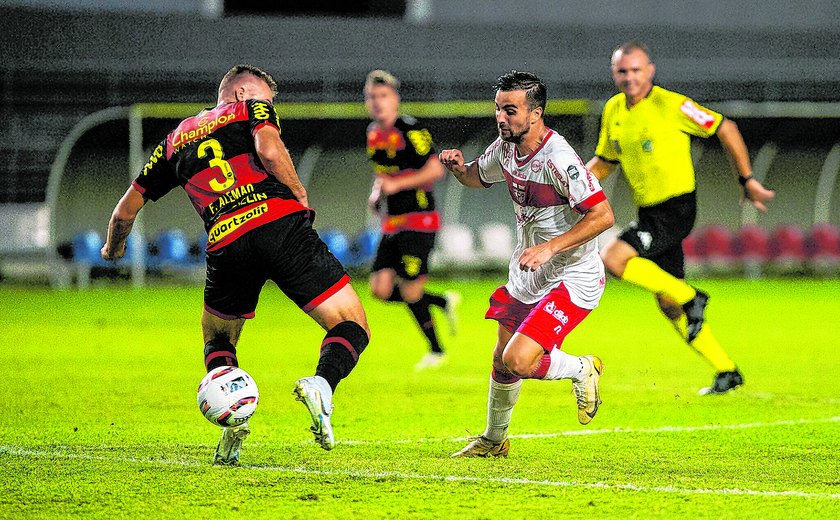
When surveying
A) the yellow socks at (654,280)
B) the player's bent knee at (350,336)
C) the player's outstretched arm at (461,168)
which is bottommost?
the yellow socks at (654,280)

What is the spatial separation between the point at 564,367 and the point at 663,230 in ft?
9.91

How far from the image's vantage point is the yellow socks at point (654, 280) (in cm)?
911

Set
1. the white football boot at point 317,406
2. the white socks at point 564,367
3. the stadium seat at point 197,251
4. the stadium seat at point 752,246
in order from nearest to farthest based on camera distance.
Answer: the white football boot at point 317,406 → the white socks at point 564,367 → the stadium seat at point 197,251 → the stadium seat at point 752,246

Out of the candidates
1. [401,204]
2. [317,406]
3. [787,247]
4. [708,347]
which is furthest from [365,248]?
[317,406]

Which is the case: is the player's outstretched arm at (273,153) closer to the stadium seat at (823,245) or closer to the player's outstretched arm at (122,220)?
the player's outstretched arm at (122,220)

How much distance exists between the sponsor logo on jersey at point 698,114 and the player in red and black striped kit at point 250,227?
11.9ft

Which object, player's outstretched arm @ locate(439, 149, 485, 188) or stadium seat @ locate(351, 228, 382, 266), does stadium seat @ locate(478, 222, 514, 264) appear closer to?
stadium seat @ locate(351, 228, 382, 266)

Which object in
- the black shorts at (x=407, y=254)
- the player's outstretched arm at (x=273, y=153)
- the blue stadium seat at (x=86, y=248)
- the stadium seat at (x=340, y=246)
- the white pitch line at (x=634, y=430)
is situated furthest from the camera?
the stadium seat at (x=340, y=246)

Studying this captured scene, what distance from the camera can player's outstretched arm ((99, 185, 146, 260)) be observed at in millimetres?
6566

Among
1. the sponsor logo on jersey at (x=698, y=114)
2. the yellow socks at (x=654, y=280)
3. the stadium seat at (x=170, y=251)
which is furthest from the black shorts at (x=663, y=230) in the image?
the stadium seat at (x=170, y=251)

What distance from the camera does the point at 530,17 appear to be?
30.6 meters

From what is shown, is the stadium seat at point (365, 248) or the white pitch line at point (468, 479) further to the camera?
the stadium seat at point (365, 248)

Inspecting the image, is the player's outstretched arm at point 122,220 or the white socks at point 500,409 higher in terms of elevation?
the player's outstretched arm at point 122,220

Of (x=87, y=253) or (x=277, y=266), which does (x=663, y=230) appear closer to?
(x=277, y=266)
